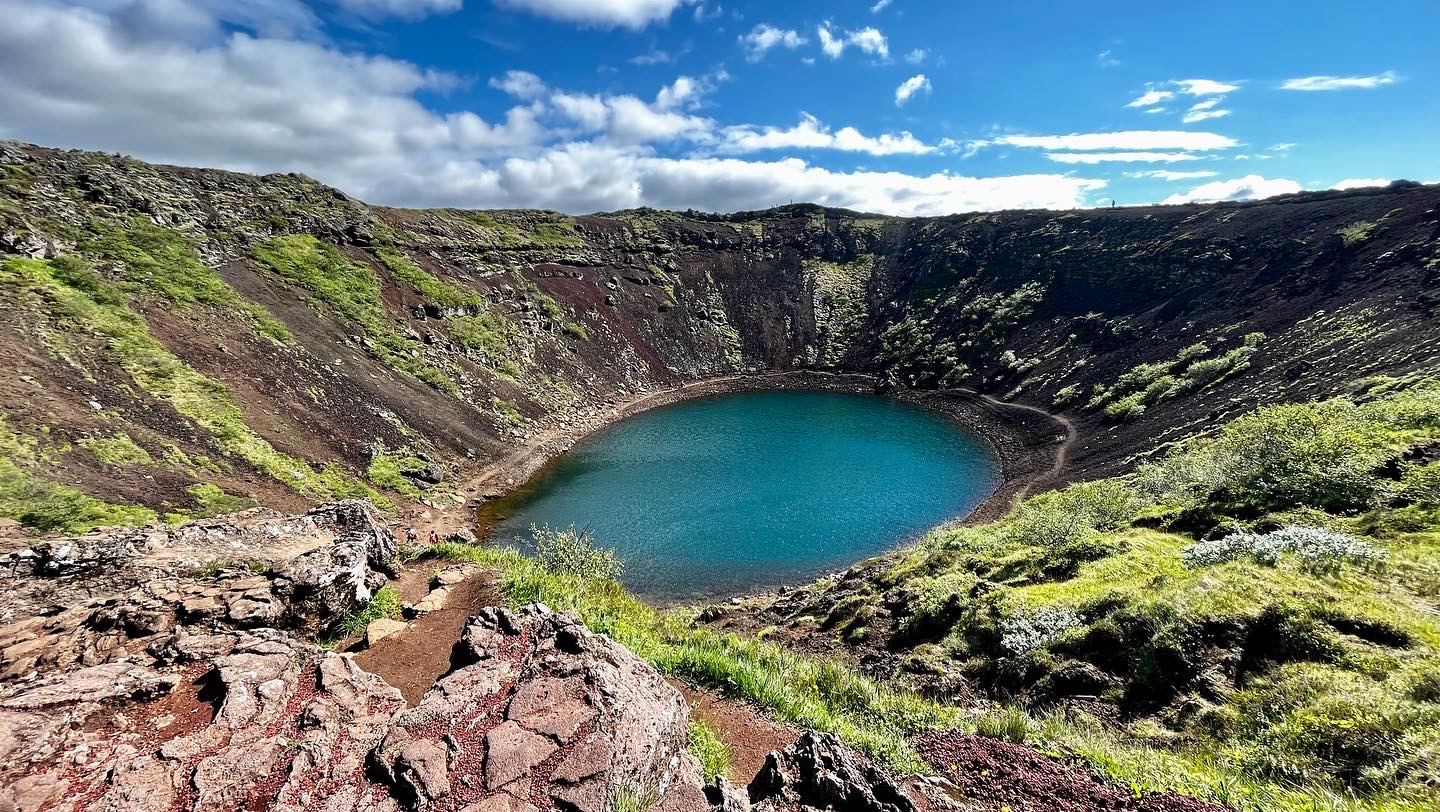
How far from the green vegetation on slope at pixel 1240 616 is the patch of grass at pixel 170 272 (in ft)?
155

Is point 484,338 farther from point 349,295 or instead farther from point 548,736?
point 548,736

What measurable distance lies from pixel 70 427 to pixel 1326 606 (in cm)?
4210

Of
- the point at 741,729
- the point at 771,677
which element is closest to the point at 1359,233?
the point at 771,677

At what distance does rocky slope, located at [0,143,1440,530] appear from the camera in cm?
2916

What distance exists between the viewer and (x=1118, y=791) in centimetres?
761

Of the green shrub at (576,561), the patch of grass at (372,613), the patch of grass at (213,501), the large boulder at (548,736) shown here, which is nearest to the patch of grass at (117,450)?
the patch of grass at (213,501)

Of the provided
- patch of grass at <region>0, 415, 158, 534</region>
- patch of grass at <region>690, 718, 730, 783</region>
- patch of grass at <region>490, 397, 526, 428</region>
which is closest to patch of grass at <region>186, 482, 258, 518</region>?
patch of grass at <region>0, 415, 158, 534</region>

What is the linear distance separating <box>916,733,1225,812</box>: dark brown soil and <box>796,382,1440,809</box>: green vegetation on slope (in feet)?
2.14

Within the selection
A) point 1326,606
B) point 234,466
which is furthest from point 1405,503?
point 234,466

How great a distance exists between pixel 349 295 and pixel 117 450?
33.7 metres

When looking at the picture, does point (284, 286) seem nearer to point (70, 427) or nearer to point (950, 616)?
point (70, 427)

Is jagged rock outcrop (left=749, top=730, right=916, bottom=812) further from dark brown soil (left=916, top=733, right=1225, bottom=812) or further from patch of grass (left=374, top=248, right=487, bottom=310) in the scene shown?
patch of grass (left=374, top=248, right=487, bottom=310)

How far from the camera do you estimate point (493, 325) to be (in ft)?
219

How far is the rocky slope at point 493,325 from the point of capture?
1148 inches
